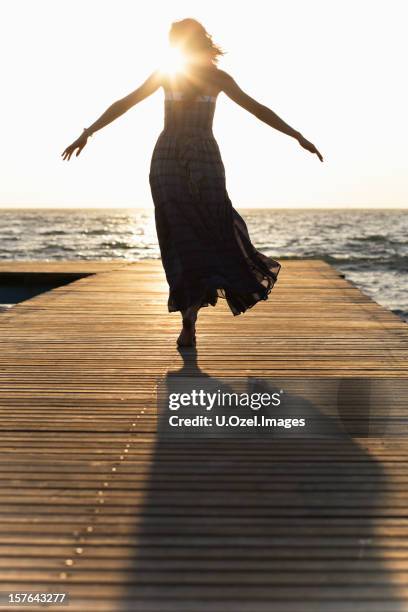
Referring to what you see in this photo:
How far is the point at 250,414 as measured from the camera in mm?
3289

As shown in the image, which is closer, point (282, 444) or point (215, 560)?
point (215, 560)

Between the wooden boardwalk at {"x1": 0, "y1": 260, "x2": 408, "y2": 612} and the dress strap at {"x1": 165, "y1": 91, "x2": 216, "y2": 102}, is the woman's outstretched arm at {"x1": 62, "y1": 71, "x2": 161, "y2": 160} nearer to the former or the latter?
the dress strap at {"x1": 165, "y1": 91, "x2": 216, "y2": 102}

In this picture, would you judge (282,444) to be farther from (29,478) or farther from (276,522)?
(29,478)

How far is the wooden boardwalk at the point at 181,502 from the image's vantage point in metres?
1.81

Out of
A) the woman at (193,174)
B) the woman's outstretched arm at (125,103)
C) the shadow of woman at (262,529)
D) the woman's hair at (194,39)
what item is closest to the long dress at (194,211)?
the woman at (193,174)

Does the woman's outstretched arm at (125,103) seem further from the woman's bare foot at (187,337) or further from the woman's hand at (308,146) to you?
the woman's bare foot at (187,337)

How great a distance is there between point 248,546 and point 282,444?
0.89m

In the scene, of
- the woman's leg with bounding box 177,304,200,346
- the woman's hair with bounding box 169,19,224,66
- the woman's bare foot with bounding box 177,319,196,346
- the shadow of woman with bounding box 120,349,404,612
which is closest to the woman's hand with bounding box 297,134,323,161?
the woman's hair with bounding box 169,19,224,66

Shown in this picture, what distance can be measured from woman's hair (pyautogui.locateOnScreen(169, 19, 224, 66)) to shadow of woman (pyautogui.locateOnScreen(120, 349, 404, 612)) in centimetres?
251

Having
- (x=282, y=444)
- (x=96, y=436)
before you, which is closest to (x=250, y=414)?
(x=282, y=444)

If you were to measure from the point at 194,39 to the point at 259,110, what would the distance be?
1.83 feet

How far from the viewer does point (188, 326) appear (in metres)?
4.89

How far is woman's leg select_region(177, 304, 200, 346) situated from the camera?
4695 mm

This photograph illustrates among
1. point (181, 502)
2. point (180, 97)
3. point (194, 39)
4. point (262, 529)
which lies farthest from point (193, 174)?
point (262, 529)
